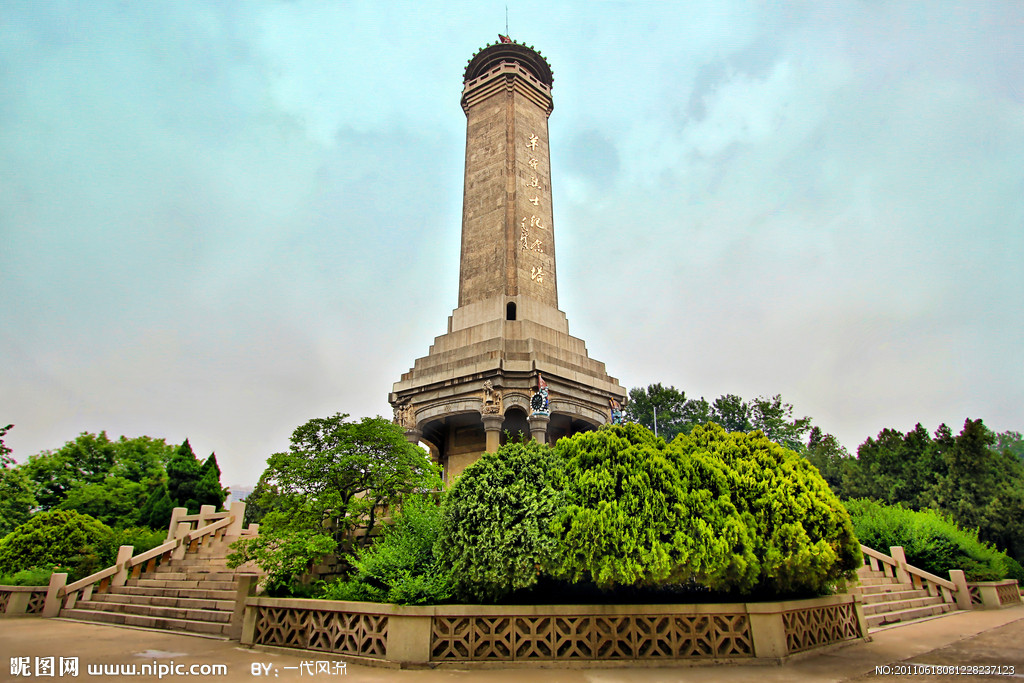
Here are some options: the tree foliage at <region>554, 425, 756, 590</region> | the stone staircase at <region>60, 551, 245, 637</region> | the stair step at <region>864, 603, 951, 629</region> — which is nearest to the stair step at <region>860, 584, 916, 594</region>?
the stair step at <region>864, 603, 951, 629</region>

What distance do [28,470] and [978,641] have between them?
43253mm

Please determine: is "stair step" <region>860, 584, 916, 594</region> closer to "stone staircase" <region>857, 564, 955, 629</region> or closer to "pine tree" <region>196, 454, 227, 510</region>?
"stone staircase" <region>857, 564, 955, 629</region>

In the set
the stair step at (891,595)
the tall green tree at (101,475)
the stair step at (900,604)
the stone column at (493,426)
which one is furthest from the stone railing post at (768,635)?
the tall green tree at (101,475)

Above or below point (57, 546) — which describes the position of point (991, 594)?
below

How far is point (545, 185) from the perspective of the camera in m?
25.3

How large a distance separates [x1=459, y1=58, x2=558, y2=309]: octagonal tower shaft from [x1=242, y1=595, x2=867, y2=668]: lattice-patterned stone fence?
46.4 feet

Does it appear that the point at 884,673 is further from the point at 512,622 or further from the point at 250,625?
the point at 250,625

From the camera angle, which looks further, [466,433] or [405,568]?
[466,433]

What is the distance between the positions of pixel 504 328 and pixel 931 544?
51.4ft

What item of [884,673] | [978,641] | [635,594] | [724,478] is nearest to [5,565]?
[635,594]

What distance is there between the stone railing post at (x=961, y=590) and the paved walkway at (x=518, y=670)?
4.71 meters

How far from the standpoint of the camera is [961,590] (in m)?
17.1

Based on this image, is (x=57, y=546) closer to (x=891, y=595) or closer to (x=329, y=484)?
(x=329, y=484)

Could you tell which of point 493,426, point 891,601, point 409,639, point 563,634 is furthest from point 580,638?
point 891,601
